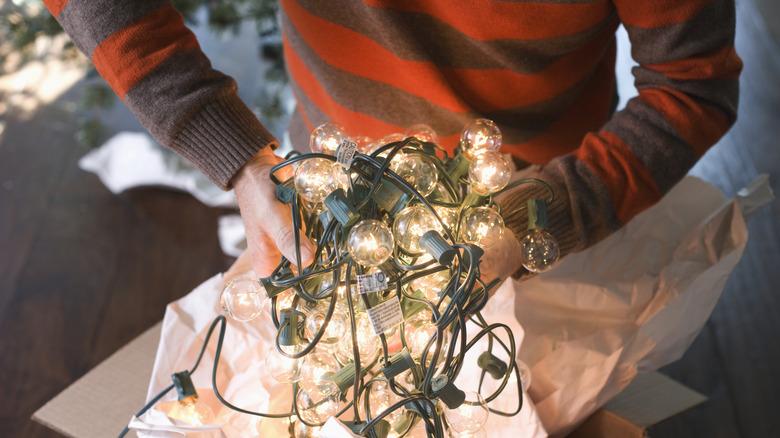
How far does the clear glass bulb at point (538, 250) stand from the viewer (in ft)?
1.98

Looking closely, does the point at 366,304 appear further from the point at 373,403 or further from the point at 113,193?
the point at 113,193

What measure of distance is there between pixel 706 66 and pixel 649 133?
0.08 meters

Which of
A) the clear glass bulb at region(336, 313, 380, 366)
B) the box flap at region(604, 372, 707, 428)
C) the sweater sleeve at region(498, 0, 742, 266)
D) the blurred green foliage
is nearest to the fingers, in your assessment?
the clear glass bulb at region(336, 313, 380, 366)

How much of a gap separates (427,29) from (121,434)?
503 millimetres

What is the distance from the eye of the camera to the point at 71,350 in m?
1.27

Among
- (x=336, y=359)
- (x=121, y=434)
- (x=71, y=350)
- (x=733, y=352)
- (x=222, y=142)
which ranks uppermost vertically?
(x=222, y=142)

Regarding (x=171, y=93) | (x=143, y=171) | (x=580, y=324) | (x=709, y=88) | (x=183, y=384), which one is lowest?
(x=143, y=171)

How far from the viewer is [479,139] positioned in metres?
0.60

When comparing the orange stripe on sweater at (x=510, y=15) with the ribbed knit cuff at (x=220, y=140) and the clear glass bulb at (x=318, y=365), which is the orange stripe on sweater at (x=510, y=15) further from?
the clear glass bulb at (x=318, y=365)

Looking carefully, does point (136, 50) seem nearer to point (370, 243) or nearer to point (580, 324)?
point (370, 243)

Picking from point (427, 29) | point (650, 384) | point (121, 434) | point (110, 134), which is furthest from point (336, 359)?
point (110, 134)

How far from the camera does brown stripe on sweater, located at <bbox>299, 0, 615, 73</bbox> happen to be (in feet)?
2.34

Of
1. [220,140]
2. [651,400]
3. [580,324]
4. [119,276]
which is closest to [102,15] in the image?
[220,140]

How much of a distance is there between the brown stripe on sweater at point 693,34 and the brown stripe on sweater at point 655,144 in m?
0.06
